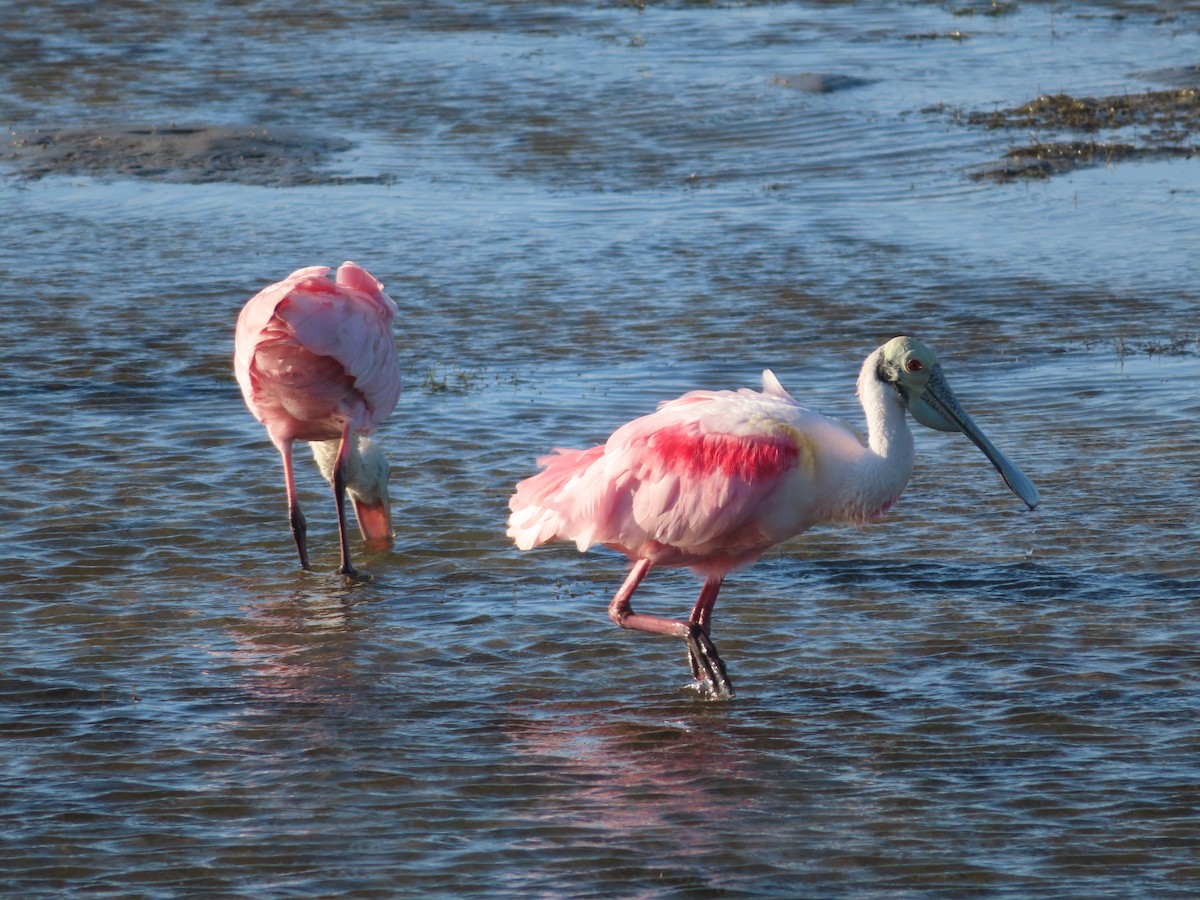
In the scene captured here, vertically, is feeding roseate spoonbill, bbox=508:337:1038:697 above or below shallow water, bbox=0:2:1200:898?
above

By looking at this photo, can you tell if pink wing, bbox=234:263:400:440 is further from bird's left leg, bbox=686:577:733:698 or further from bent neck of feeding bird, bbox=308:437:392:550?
bird's left leg, bbox=686:577:733:698

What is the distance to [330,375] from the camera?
7852mm

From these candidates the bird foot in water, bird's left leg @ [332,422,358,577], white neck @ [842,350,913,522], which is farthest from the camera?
bird's left leg @ [332,422,358,577]

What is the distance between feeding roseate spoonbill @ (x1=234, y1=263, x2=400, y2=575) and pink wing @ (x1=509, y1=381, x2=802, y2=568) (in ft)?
4.84

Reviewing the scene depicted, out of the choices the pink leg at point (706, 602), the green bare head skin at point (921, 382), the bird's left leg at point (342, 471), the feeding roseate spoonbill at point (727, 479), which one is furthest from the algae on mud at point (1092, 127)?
the pink leg at point (706, 602)

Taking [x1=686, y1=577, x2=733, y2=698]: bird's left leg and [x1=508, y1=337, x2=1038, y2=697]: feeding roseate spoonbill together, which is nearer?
[x1=508, y1=337, x2=1038, y2=697]: feeding roseate spoonbill

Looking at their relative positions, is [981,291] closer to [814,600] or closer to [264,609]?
[814,600]

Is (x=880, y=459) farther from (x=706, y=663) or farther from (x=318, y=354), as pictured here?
(x=318, y=354)

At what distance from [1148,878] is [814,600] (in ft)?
8.24

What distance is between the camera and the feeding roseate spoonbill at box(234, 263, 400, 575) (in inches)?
301

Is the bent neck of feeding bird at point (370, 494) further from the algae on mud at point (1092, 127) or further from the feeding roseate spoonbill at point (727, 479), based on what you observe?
the algae on mud at point (1092, 127)

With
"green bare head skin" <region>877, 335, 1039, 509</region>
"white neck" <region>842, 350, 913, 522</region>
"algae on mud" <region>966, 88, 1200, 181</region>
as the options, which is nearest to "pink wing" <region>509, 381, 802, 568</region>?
"white neck" <region>842, 350, 913, 522</region>

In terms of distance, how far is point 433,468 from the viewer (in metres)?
9.09

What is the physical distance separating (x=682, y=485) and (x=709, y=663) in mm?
607
